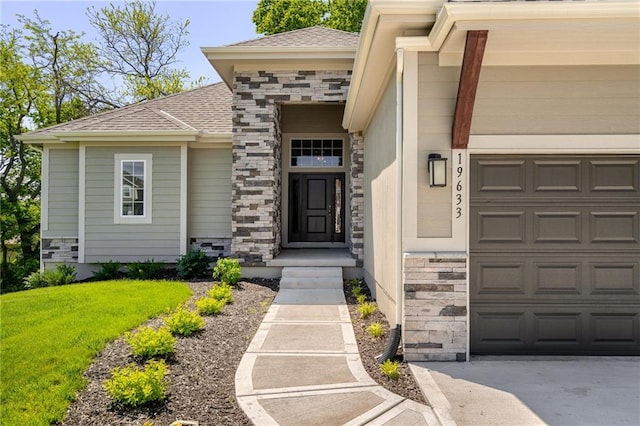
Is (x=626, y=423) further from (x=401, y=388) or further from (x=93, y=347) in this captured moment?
(x=93, y=347)

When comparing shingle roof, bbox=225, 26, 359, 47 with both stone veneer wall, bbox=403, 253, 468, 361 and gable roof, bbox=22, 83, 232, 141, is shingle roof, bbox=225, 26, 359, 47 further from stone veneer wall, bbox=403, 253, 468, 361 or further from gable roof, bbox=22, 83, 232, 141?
stone veneer wall, bbox=403, 253, 468, 361

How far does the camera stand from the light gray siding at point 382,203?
4844mm

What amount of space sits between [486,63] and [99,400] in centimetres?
455

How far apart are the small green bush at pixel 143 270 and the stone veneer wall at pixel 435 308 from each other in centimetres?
669

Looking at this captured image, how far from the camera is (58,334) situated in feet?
15.0

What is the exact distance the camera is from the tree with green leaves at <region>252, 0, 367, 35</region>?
20859 mm

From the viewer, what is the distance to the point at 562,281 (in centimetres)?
426

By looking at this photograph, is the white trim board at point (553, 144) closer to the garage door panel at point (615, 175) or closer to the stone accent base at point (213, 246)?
the garage door panel at point (615, 175)

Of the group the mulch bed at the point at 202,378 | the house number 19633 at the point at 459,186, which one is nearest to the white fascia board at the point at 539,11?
the house number 19633 at the point at 459,186

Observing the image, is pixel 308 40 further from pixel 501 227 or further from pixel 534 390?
pixel 534 390

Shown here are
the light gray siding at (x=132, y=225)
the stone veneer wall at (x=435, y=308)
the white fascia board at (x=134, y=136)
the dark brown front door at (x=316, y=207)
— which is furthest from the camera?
the dark brown front door at (x=316, y=207)

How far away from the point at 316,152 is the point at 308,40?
286 cm

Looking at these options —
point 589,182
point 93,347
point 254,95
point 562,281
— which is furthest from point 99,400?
point 254,95

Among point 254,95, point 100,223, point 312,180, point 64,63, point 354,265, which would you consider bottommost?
point 354,265
